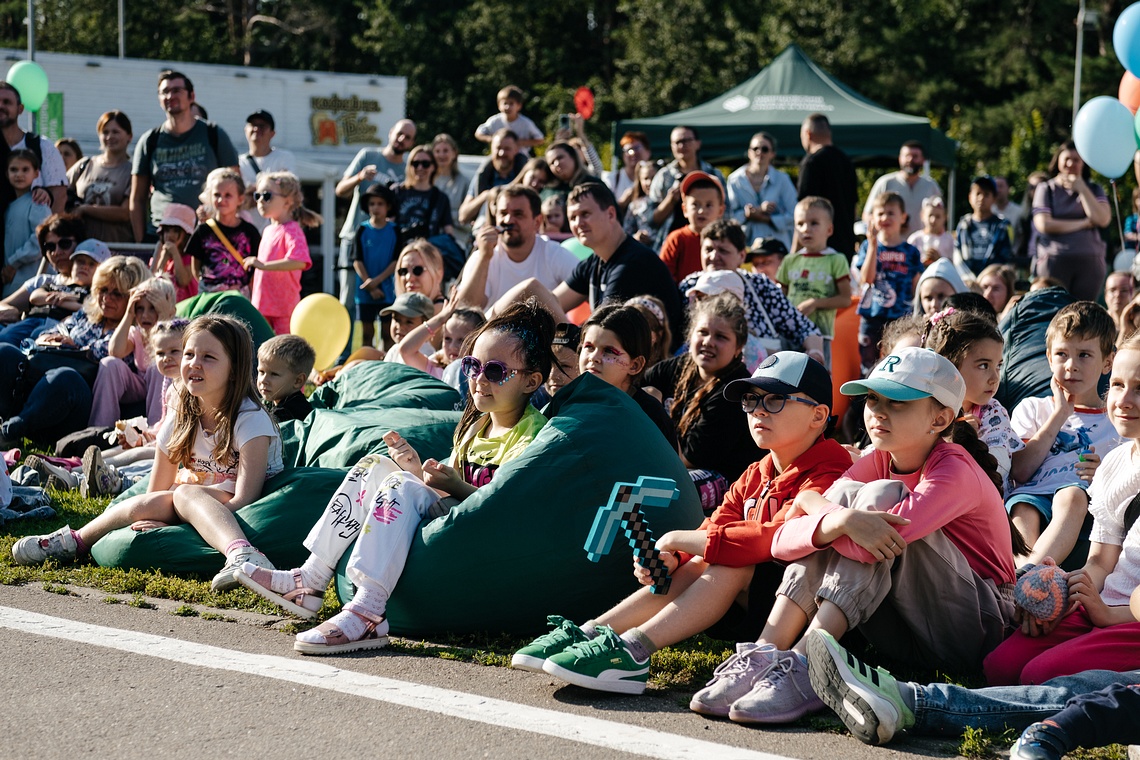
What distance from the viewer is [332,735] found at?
3598 millimetres

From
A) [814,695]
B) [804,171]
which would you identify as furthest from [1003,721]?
[804,171]

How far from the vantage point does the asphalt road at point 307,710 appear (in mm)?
3504

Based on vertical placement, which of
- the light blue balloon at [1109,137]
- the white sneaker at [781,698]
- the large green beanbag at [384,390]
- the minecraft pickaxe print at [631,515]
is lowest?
the white sneaker at [781,698]

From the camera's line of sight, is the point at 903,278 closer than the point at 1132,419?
No

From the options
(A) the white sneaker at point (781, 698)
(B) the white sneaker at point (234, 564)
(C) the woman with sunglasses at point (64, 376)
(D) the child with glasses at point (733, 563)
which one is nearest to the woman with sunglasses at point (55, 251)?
(C) the woman with sunglasses at point (64, 376)

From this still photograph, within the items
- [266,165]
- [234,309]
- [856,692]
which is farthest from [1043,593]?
[266,165]

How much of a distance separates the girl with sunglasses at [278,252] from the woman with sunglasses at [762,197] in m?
3.67

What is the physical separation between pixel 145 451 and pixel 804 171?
5860mm

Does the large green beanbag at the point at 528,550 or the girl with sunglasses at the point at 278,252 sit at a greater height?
the girl with sunglasses at the point at 278,252

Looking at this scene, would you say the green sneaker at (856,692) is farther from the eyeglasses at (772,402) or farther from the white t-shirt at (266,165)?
the white t-shirt at (266,165)

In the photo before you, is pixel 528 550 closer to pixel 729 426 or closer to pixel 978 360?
pixel 729 426

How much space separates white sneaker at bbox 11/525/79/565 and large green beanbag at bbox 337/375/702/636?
1643 mm

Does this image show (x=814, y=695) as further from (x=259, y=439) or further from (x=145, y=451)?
(x=145, y=451)

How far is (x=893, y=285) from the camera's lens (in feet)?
31.5
